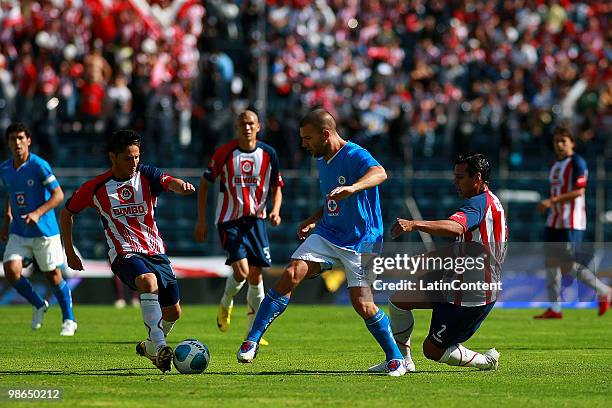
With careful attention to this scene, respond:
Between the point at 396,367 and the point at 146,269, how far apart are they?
7.50 ft

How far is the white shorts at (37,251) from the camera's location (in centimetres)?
1544

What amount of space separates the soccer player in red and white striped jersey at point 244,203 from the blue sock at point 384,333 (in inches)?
166

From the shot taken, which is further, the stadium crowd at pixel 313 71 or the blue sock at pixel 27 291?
the stadium crowd at pixel 313 71

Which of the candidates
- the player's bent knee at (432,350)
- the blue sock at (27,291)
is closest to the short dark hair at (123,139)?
the player's bent knee at (432,350)

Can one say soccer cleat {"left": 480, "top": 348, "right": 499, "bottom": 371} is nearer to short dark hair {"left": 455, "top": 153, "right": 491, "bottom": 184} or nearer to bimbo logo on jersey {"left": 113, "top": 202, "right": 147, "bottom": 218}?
short dark hair {"left": 455, "top": 153, "right": 491, "bottom": 184}

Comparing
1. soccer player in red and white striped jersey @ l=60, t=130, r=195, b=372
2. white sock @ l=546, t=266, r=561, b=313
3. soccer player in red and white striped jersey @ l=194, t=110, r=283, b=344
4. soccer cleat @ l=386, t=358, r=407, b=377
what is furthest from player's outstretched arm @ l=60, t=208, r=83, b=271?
white sock @ l=546, t=266, r=561, b=313

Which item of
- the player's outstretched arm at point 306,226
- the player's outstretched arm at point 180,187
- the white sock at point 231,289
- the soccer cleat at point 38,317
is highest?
the player's outstretched arm at point 180,187

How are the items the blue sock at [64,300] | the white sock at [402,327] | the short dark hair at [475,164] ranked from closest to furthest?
1. the short dark hair at [475,164]
2. the white sock at [402,327]
3. the blue sock at [64,300]

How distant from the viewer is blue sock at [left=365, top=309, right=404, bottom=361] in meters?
10.1

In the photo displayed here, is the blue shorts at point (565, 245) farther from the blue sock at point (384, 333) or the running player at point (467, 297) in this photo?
the blue sock at point (384, 333)

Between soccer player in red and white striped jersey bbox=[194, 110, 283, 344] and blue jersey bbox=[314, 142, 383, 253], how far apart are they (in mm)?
3816

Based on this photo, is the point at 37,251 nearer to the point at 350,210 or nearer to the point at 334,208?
the point at 334,208

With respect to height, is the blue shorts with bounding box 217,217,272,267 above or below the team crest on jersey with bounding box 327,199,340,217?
below

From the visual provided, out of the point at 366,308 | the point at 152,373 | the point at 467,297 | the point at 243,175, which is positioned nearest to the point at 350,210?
the point at 366,308
